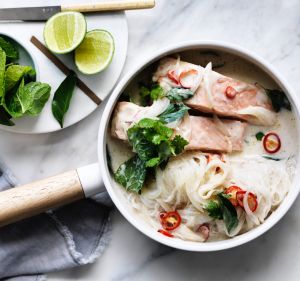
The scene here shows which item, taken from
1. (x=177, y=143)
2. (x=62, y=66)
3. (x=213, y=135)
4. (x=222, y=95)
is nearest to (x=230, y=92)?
(x=222, y=95)

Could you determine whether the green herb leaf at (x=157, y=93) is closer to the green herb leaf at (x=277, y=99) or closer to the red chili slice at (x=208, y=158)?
the red chili slice at (x=208, y=158)

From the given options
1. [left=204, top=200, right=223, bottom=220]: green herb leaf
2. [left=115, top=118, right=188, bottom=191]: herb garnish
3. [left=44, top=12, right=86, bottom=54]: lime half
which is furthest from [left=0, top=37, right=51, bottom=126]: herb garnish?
[left=204, top=200, right=223, bottom=220]: green herb leaf

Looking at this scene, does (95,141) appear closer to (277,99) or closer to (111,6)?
(111,6)

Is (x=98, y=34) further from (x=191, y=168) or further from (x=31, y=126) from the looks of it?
(x=191, y=168)

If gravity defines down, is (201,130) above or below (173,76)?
below

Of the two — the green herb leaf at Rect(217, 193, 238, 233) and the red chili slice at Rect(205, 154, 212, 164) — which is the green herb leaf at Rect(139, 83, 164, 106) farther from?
the green herb leaf at Rect(217, 193, 238, 233)

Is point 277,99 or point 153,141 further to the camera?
point 277,99

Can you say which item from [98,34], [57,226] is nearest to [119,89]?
[98,34]
